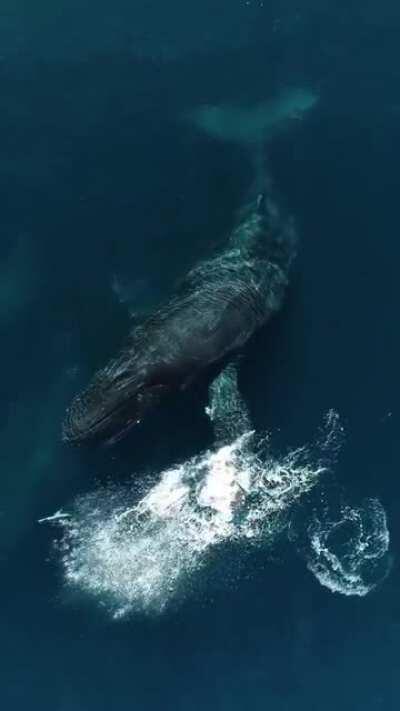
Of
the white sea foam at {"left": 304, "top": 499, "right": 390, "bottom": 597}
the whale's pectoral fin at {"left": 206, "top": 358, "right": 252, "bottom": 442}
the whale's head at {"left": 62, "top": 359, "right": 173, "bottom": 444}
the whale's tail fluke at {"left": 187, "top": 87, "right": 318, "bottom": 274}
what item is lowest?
the white sea foam at {"left": 304, "top": 499, "right": 390, "bottom": 597}

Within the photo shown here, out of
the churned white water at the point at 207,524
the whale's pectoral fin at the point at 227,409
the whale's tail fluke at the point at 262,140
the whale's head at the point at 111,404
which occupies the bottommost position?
the churned white water at the point at 207,524

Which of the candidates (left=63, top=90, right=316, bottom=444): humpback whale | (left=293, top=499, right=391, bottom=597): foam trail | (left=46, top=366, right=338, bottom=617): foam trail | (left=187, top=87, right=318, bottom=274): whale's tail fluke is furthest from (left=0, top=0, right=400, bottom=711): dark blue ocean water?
(left=63, top=90, right=316, bottom=444): humpback whale

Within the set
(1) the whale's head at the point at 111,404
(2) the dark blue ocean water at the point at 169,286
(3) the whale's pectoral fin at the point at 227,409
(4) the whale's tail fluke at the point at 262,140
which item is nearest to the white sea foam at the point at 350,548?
(2) the dark blue ocean water at the point at 169,286

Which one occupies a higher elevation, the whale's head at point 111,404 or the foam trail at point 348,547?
the whale's head at point 111,404

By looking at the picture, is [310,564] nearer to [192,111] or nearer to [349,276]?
[349,276]

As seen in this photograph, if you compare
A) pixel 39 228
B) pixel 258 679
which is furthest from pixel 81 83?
pixel 258 679

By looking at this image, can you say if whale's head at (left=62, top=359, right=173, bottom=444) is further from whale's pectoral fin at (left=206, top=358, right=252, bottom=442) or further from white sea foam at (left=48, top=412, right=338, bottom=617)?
white sea foam at (left=48, top=412, right=338, bottom=617)

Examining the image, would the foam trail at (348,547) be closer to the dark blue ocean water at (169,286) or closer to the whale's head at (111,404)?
the dark blue ocean water at (169,286)

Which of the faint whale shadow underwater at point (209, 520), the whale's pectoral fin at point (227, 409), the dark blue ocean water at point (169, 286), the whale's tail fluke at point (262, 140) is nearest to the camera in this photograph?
the dark blue ocean water at point (169, 286)
